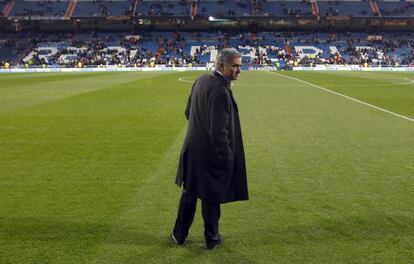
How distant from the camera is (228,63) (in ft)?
14.6

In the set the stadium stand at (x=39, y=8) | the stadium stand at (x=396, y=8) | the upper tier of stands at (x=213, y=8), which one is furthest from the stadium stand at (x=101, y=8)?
the stadium stand at (x=396, y=8)

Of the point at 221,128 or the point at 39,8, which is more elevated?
the point at 39,8

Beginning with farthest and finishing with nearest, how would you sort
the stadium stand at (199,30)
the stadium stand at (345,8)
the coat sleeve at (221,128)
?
1. the stadium stand at (345,8)
2. the stadium stand at (199,30)
3. the coat sleeve at (221,128)

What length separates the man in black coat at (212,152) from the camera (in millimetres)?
4426

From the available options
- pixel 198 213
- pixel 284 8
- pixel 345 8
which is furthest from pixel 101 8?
pixel 198 213

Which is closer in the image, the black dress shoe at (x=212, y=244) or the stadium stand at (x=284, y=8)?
the black dress shoe at (x=212, y=244)

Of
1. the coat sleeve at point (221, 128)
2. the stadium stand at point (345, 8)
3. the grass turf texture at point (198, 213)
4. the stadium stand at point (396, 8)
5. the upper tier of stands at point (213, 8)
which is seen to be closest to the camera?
the coat sleeve at point (221, 128)

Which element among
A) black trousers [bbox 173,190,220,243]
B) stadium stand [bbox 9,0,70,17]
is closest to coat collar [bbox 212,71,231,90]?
black trousers [bbox 173,190,220,243]

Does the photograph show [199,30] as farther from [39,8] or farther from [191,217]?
[191,217]

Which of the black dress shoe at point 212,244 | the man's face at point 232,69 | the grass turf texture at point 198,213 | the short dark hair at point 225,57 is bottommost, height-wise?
the grass turf texture at point 198,213

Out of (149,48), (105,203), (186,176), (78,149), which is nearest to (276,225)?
(186,176)

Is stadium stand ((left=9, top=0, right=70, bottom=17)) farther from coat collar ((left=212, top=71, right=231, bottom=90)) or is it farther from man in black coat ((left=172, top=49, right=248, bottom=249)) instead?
coat collar ((left=212, top=71, right=231, bottom=90))

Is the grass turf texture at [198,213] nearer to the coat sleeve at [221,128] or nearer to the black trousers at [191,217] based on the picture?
the black trousers at [191,217]

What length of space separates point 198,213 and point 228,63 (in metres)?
2.39
